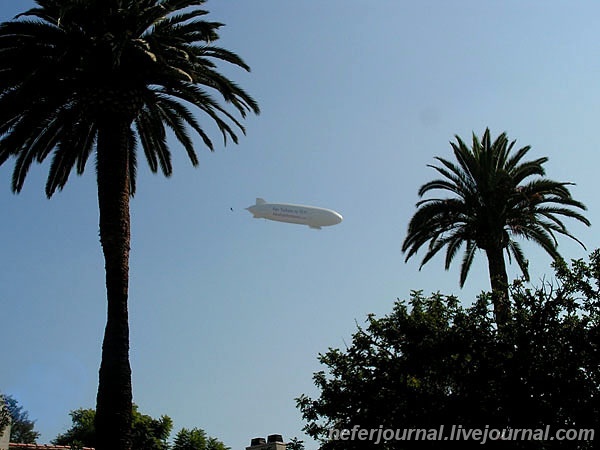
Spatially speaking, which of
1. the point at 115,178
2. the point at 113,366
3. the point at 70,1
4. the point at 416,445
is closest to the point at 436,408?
the point at 416,445

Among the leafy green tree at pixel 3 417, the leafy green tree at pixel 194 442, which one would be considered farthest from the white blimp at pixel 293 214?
the leafy green tree at pixel 3 417

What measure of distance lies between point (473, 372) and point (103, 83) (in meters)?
13.5

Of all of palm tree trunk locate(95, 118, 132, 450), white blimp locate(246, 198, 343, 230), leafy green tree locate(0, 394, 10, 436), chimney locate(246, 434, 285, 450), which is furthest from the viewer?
white blimp locate(246, 198, 343, 230)

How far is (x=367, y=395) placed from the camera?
75.3 feet

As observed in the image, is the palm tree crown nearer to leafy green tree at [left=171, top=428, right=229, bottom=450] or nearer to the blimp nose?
leafy green tree at [left=171, top=428, right=229, bottom=450]

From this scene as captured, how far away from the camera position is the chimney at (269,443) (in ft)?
97.6

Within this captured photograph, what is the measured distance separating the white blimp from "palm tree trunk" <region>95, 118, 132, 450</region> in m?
42.8

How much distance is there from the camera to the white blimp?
67125 millimetres

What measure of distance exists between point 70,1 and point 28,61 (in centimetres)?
253

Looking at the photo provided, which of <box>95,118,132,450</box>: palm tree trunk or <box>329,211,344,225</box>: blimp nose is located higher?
<box>329,211,344,225</box>: blimp nose

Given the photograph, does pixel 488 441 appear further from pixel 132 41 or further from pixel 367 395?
pixel 132 41

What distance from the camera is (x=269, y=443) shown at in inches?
1190

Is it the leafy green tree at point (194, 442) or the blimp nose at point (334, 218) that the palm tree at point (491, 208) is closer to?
the leafy green tree at point (194, 442)

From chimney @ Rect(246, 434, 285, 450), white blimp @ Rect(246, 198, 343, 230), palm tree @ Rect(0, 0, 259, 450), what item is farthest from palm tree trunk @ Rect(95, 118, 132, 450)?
white blimp @ Rect(246, 198, 343, 230)
